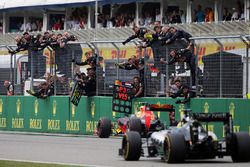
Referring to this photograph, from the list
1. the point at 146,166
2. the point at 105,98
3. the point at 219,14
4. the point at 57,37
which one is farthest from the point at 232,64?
the point at 219,14

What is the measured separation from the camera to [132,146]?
16844 mm

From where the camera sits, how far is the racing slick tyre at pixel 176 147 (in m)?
15.8

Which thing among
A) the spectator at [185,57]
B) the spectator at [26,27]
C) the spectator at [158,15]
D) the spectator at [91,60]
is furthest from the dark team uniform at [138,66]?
the spectator at [26,27]

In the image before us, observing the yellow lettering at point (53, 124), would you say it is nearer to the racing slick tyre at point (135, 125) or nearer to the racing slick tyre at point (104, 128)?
the racing slick tyre at point (104, 128)

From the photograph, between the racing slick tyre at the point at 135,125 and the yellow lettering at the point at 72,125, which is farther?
the yellow lettering at the point at 72,125

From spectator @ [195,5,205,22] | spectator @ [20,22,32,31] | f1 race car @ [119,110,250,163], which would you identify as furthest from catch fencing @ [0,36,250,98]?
spectator @ [20,22,32,31]

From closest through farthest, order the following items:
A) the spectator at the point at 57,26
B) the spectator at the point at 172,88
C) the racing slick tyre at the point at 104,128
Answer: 1. the racing slick tyre at the point at 104,128
2. the spectator at the point at 172,88
3. the spectator at the point at 57,26

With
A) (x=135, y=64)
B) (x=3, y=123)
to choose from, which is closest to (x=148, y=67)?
(x=135, y=64)

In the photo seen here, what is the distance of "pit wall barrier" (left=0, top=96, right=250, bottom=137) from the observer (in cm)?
2450

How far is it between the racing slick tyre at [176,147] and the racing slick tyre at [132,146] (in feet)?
3.05

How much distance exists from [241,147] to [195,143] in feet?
2.80

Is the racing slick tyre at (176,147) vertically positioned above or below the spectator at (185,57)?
below

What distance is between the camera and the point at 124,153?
17.2m

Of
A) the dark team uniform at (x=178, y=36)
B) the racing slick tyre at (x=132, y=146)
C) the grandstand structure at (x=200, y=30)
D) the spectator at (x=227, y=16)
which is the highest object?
the spectator at (x=227, y=16)
